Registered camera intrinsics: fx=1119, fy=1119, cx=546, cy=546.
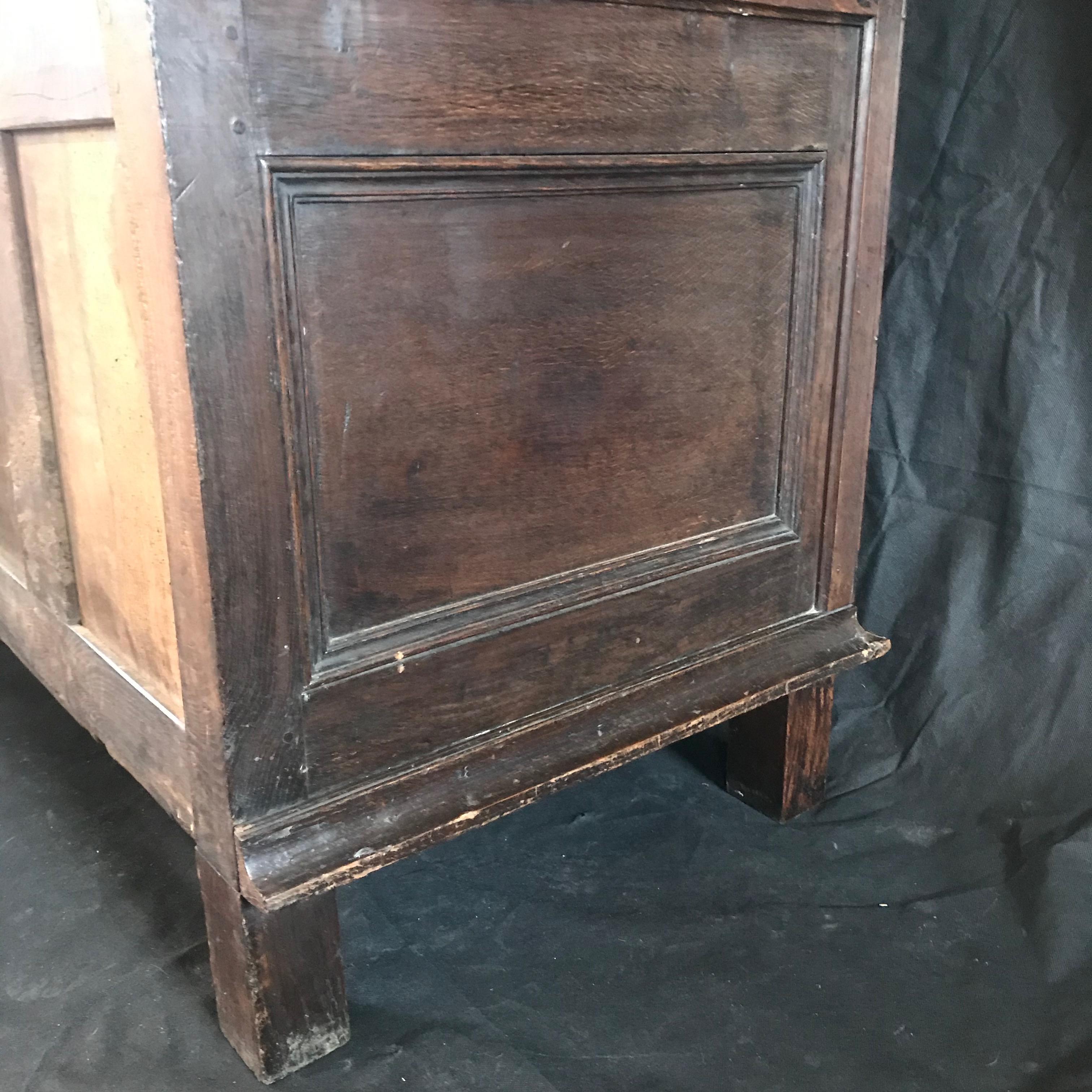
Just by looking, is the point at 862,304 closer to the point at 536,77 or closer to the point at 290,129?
the point at 536,77

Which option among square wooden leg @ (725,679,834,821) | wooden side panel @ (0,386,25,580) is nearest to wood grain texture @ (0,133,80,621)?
wooden side panel @ (0,386,25,580)

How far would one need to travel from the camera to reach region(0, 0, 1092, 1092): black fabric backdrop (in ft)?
2.98

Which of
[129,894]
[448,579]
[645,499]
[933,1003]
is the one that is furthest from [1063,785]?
[129,894]

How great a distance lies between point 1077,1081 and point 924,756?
1.49 ft

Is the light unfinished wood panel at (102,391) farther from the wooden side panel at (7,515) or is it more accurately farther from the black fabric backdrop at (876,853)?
the black fabric backdrop at (876,853)

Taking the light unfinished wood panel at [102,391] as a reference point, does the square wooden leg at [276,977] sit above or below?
below

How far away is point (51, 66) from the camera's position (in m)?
0.81

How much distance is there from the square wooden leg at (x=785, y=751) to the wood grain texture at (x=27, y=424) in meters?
0.70

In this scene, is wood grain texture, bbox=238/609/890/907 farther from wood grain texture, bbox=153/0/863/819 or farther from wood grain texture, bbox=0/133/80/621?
wood grain texture, bbox=0/133/80/621

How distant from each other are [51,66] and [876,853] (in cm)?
102

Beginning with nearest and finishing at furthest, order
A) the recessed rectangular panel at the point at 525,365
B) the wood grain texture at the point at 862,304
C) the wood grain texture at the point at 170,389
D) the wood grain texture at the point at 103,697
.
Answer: the wood grain texture at the point at 170,389 < the recessed rectangular panel at the point at 525,365 < the wood grain texture at the point at 103,697 < the wood grain texture at the point at 862,304

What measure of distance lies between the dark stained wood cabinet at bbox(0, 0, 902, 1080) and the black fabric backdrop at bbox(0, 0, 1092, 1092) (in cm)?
15

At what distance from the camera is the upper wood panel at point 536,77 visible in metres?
0.68

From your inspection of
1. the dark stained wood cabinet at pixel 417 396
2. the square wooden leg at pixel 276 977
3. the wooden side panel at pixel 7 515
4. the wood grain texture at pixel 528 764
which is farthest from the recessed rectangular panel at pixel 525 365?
the wooden side panel at pixel 7 515
